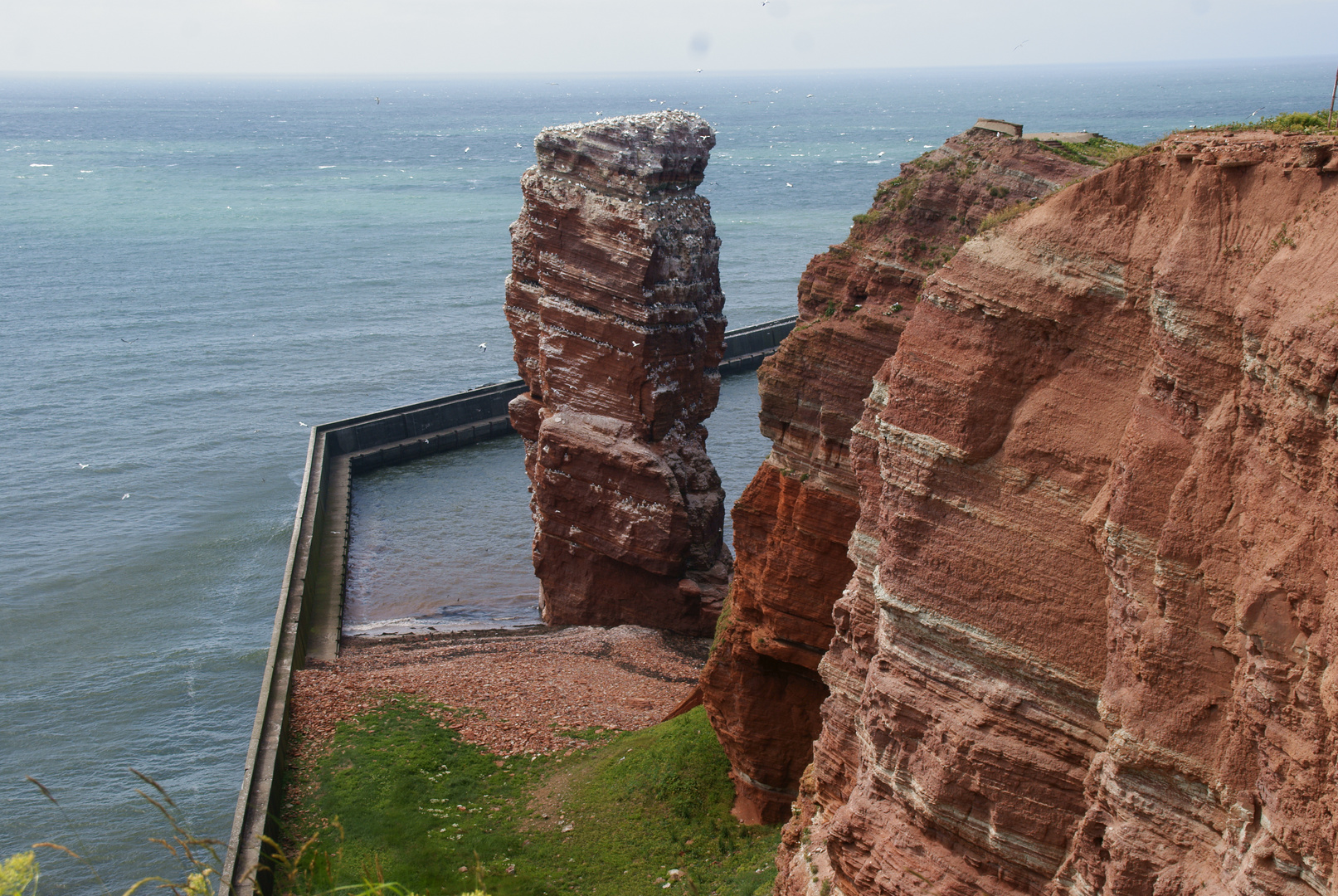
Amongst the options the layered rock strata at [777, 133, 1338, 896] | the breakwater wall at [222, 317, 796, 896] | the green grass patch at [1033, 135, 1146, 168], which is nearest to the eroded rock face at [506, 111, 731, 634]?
the breakwater wall at [222, 317, 796, 896]

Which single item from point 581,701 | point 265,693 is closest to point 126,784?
point 265,693

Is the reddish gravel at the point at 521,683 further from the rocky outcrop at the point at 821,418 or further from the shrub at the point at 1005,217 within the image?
the shrub at the point at 1005,217

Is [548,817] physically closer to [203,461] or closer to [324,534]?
[324,534]

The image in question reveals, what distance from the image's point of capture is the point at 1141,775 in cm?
947

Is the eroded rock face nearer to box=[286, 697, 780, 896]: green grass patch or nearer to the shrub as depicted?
box=[286, 697, 780, 896]: green grass patch

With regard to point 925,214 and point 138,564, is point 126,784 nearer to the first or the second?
point 138,564

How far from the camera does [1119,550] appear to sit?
31.5 feet

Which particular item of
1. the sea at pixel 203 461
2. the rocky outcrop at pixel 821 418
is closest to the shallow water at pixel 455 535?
the sea at pixel 203 461

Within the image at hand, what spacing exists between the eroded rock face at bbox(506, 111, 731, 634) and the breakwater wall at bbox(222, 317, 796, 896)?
8.14m

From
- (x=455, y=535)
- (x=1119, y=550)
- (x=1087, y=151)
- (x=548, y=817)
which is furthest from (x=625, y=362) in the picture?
(x=1119, y=550)

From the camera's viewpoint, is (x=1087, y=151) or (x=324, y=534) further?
(x=324, y=534)

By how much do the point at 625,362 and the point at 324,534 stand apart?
20.3 meters

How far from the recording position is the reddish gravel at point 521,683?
26453mm

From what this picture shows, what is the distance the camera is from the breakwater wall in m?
23.6
